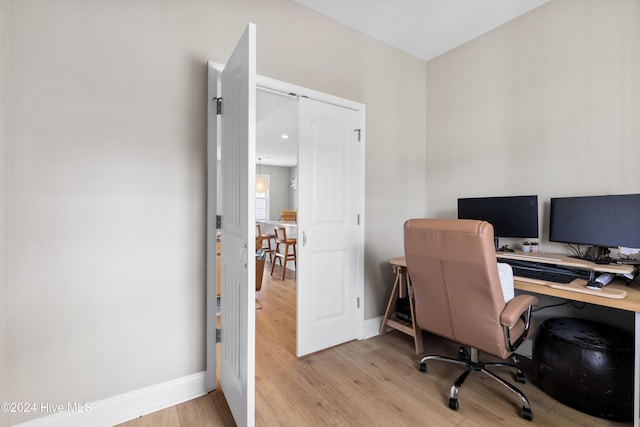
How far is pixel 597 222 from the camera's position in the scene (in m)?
1.94

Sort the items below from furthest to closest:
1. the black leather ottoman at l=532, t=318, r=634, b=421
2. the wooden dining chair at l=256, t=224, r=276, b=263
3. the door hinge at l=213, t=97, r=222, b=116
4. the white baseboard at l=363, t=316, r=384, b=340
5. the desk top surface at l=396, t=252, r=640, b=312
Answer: the wooden dining chair at l=256, t=224, r=276, b=263 → the white baseboard at l=363, t=316, r=384, b=340 → the door hinge at l=213, t=97, r=222, b=116 → the black leather ottoman at l=532, t=318, r=634, b=421 → the desk top surface at l=396, t=252, r=640, b=312

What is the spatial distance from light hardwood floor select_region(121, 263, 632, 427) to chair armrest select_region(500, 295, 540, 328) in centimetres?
61

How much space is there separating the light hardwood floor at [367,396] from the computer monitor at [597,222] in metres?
1.02

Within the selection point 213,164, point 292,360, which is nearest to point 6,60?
point 213,164

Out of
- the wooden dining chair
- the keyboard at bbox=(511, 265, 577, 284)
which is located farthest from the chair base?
the wooden dining chair

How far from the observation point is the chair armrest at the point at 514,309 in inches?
59.8

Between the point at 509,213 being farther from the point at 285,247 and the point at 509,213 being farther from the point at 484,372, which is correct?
the point at 285,247

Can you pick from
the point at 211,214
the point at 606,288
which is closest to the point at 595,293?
the point at 606,288

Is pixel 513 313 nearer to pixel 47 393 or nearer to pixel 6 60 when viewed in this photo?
pixel 47 393

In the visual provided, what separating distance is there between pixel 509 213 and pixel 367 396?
1.81 m

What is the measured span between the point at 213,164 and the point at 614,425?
277cm

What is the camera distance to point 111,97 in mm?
1613

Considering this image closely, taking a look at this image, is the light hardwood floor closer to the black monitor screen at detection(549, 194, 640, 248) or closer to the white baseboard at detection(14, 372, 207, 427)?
the white baseboard at detection(14, 372, 207, 427)

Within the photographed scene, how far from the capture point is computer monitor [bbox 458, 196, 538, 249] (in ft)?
7.48
